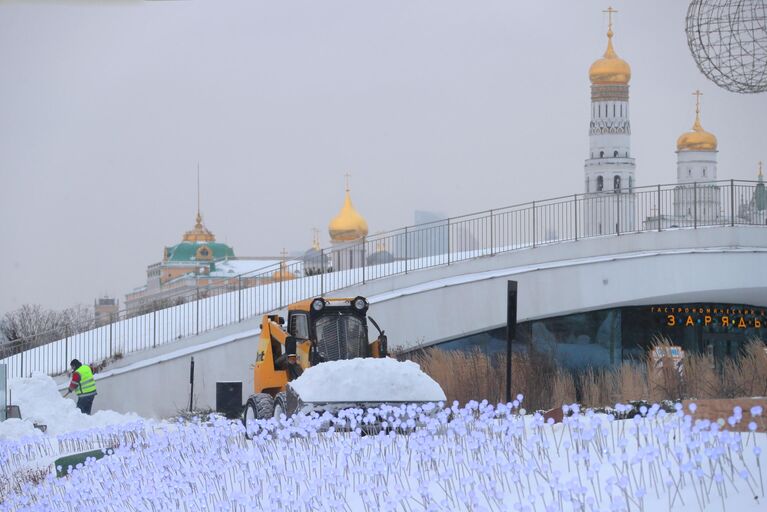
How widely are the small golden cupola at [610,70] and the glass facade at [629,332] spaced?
10420cm

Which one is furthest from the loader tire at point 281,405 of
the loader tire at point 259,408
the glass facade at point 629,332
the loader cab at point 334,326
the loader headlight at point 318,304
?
the glass facade at point 629,332

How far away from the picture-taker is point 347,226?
389ft

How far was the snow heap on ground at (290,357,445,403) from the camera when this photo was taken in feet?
59.7

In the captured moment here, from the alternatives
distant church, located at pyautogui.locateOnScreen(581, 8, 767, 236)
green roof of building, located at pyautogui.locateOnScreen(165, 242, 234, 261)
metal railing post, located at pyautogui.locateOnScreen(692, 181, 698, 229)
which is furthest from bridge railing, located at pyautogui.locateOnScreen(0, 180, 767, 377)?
green roof of building, located at pyautogui.locateOnScreen(165, 242, 234, 261)

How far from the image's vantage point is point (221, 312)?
38.0m

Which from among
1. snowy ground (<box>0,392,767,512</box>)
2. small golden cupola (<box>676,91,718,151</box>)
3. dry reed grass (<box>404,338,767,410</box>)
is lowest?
snowy ground (<box>0,392,767,512</box>)

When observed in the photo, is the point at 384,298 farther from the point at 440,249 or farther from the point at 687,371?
the point at 687,371

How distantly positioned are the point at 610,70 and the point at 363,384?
12545 centimetres

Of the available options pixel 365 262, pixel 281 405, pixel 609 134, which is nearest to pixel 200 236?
pixel 609 134

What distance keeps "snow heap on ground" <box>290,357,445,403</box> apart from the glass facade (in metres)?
15.7

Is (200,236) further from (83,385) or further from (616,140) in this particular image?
(83,385)

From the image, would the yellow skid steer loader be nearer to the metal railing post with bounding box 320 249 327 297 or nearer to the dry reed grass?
the dry reed grass

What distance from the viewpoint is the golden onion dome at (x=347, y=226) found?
387ft

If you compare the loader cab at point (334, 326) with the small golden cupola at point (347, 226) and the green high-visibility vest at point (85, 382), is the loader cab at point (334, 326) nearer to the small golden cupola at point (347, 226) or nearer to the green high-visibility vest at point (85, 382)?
the green high-visibility vest at point (85, 382)
